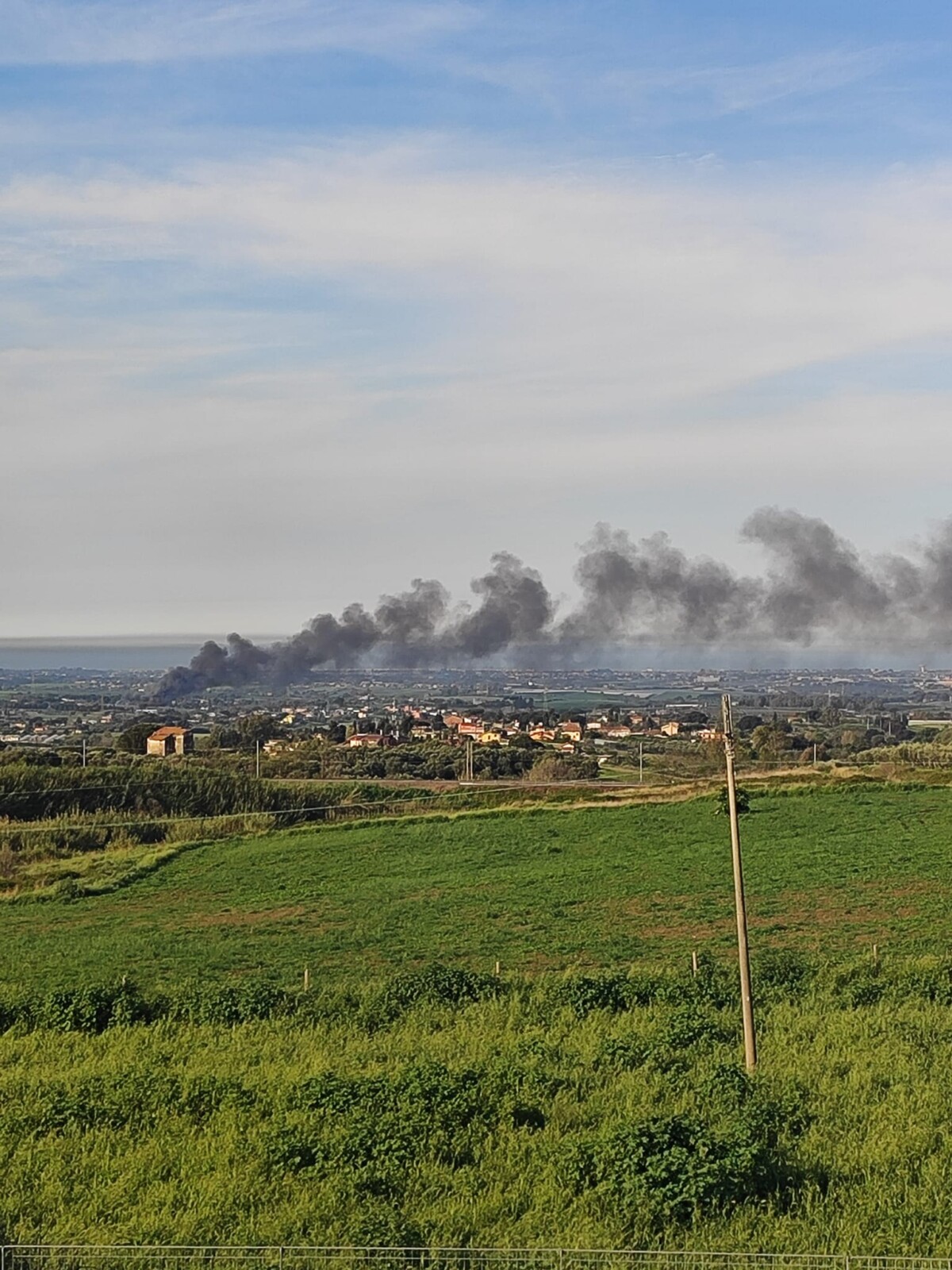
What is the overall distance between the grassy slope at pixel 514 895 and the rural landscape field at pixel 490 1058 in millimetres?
192

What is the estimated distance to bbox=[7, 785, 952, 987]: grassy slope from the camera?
3023 cm

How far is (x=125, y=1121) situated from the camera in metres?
17.3

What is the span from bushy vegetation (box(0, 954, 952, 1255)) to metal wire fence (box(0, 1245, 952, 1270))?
59 centimetres

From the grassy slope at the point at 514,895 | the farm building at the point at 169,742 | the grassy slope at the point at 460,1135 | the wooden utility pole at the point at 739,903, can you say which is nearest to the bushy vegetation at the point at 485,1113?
the grassy slope at the point at 460,1135

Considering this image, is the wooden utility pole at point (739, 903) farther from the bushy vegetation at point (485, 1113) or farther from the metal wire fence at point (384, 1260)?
the metal wire fence at point (384, 1260)

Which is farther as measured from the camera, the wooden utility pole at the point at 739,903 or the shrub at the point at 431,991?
the shrub at the point at 431,991

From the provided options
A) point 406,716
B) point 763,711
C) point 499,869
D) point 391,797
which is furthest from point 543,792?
point 763,711

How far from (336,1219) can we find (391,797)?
1915 inches

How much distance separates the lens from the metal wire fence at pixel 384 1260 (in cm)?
1205

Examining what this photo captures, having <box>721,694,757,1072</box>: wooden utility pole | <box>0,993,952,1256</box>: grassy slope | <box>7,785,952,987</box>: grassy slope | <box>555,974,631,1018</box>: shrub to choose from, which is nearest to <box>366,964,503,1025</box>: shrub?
<box>0,993,952,1256</box>: grassy slope

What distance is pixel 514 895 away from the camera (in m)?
37.3

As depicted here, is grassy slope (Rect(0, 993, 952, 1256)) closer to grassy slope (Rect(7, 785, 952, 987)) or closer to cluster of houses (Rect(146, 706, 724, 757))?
grassy slope (Rect(7, 785, 952, 987))

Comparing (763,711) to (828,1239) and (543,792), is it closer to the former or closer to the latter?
(543,792)

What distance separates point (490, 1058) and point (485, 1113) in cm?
303
